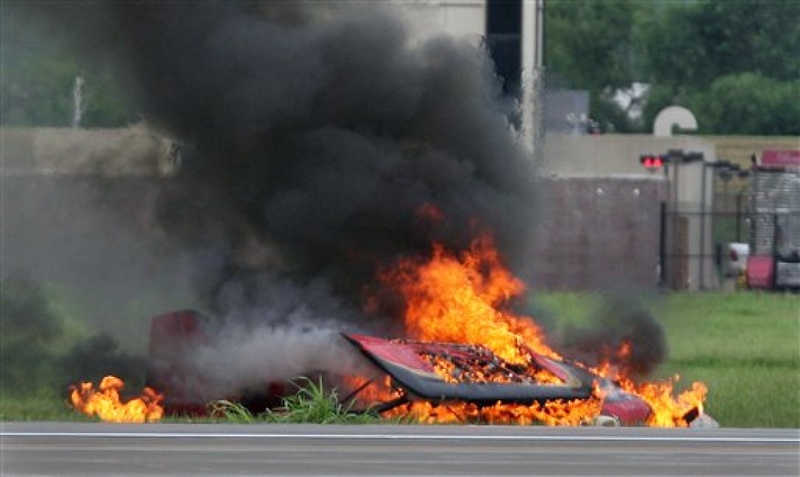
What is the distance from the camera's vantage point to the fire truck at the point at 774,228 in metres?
40.8

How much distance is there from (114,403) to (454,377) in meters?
3.10

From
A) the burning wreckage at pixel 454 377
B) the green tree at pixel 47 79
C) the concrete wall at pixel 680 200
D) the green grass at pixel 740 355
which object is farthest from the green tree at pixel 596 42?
the burning wreckage at pixel 454 377

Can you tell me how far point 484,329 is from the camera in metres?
18.3

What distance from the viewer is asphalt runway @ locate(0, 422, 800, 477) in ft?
38.7

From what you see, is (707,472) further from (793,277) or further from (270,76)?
(793,277)

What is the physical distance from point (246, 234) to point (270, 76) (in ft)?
5.05

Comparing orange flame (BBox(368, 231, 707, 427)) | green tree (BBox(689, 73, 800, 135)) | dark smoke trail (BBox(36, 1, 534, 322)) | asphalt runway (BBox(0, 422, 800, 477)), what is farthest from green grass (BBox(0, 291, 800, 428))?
green tree (BBox(689, 73, 800, 135))

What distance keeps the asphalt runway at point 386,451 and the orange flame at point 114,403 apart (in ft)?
6.42

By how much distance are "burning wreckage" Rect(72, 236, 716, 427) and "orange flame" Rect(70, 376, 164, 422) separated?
2 centimetres

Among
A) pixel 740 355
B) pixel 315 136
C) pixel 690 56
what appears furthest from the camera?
pixel 690 56

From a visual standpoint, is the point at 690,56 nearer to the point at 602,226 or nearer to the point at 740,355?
the point at 602,226

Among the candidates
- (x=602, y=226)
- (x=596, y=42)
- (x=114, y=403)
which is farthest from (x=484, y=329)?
(x=596, y=42)

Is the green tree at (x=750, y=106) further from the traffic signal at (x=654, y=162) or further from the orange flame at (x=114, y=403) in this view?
the orange flame at (x=114, y=403)

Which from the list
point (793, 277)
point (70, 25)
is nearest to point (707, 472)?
point (70, 25)
